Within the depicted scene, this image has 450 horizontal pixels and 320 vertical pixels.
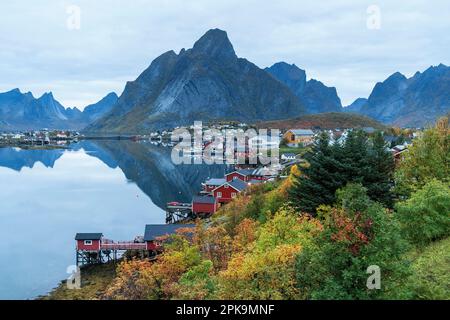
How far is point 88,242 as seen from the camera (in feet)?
127

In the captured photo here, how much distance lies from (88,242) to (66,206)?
24.3 metres

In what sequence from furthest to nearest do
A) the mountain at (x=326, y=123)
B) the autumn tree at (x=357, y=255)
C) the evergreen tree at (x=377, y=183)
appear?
the mountain at (x=326, y=123) → the evergreen tree at (x=377, y=183) → the autumn tree at (x=357, y=255)

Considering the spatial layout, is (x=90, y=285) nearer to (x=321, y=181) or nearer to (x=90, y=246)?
(x=90, y=246)

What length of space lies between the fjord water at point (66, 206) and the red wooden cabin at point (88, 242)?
180cm

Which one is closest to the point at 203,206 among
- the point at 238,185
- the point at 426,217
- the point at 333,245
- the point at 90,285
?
the point at 238,185

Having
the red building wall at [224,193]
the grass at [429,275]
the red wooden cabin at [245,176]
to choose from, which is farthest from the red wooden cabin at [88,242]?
the red wooden cabin at [245,176]

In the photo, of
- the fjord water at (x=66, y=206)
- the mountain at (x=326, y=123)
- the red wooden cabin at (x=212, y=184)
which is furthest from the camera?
the mountain at (x=326, y=123)

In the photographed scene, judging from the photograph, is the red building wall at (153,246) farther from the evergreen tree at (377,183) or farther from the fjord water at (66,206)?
the evergreen tree at (377,183)

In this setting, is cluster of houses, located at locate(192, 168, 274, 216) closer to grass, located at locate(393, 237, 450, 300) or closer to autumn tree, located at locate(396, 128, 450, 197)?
autumn tree, located at locate(396, 128, 450, 197)

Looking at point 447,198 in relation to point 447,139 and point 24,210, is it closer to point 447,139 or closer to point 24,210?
point 447,139

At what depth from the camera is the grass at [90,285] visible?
30.2 metres

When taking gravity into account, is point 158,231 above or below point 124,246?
above

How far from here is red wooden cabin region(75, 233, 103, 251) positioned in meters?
38.5

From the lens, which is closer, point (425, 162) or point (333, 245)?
point (333, 245)
